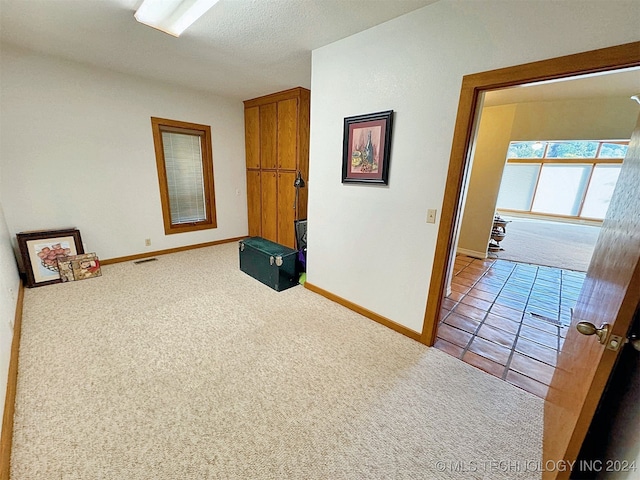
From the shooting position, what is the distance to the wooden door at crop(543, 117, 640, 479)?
78cm

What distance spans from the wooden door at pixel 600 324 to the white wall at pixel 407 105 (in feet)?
2.31

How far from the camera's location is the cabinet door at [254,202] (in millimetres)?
4648

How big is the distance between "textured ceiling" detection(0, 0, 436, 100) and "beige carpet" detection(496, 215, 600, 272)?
4.38 meters

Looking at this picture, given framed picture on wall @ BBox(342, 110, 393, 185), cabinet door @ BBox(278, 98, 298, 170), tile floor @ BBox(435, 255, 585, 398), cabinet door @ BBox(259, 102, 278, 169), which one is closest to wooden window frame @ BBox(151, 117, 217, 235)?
cabinet door @ BBox(259, 102, 278, 169)

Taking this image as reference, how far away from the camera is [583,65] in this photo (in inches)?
51.2

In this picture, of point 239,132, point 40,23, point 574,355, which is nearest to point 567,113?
point 574,355

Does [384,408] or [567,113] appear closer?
[384,408]

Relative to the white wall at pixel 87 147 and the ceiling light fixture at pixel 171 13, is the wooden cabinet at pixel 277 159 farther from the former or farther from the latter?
the ceiling light fixture at pixel 171 13

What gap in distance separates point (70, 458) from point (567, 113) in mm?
6571

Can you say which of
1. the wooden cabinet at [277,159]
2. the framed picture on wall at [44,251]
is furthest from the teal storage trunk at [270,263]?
the framed picture on wall at [44,251]

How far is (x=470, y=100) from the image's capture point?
5.51 feet

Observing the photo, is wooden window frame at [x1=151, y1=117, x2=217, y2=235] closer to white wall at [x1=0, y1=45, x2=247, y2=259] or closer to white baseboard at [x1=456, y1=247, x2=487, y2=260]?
white wall at [x1=0, y1=45, x2=247, y2=259]

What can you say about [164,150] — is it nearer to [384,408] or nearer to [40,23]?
[40,23]

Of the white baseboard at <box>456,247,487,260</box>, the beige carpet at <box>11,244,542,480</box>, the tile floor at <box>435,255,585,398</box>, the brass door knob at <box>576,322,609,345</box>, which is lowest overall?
the beige carpet at <box>11,244,542,480</box>
